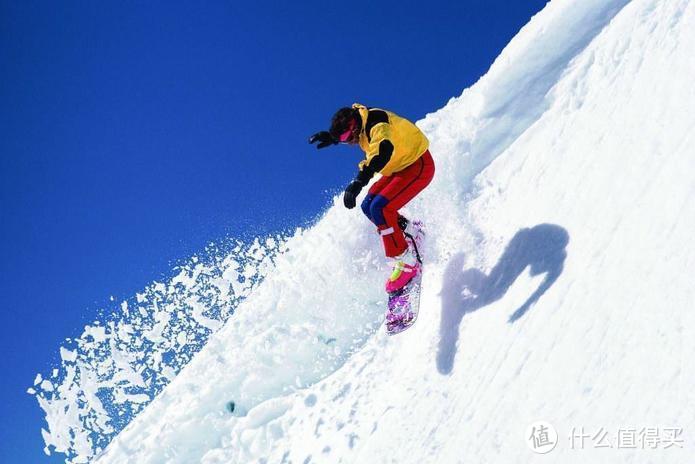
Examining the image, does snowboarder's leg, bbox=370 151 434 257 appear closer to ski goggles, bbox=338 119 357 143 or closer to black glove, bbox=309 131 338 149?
ski goggles, bbox=338 119 357 143

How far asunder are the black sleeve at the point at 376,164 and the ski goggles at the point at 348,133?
46cm

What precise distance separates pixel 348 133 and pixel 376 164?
0.60 metres

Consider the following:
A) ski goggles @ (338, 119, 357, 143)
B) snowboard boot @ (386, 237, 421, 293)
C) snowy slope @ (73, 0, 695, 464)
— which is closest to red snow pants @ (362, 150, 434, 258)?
snowboard boot @ (386, 237, 421, 293)

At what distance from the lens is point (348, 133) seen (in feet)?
19.8

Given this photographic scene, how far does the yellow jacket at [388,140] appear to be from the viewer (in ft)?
18.6

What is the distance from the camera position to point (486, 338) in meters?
4.86

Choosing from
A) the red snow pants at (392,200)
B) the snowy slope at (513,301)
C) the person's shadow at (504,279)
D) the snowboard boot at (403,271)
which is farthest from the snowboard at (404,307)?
the red snow pants at (392,200)

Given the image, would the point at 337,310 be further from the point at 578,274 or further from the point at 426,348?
the point at 578,274

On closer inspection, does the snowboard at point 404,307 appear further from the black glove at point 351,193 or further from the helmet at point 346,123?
the helmet at point 346,123

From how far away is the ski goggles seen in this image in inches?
236

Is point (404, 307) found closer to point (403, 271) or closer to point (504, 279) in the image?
point (403, 271)

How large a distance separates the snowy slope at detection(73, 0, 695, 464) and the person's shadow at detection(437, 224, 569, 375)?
2 centimetres

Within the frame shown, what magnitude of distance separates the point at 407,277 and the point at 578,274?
6.85ft

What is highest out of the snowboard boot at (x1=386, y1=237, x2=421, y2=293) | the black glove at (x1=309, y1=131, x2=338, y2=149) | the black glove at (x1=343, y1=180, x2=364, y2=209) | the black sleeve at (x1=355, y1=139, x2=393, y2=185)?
the black glove at (x1=309, y1=131, x2=338, y2=149)
